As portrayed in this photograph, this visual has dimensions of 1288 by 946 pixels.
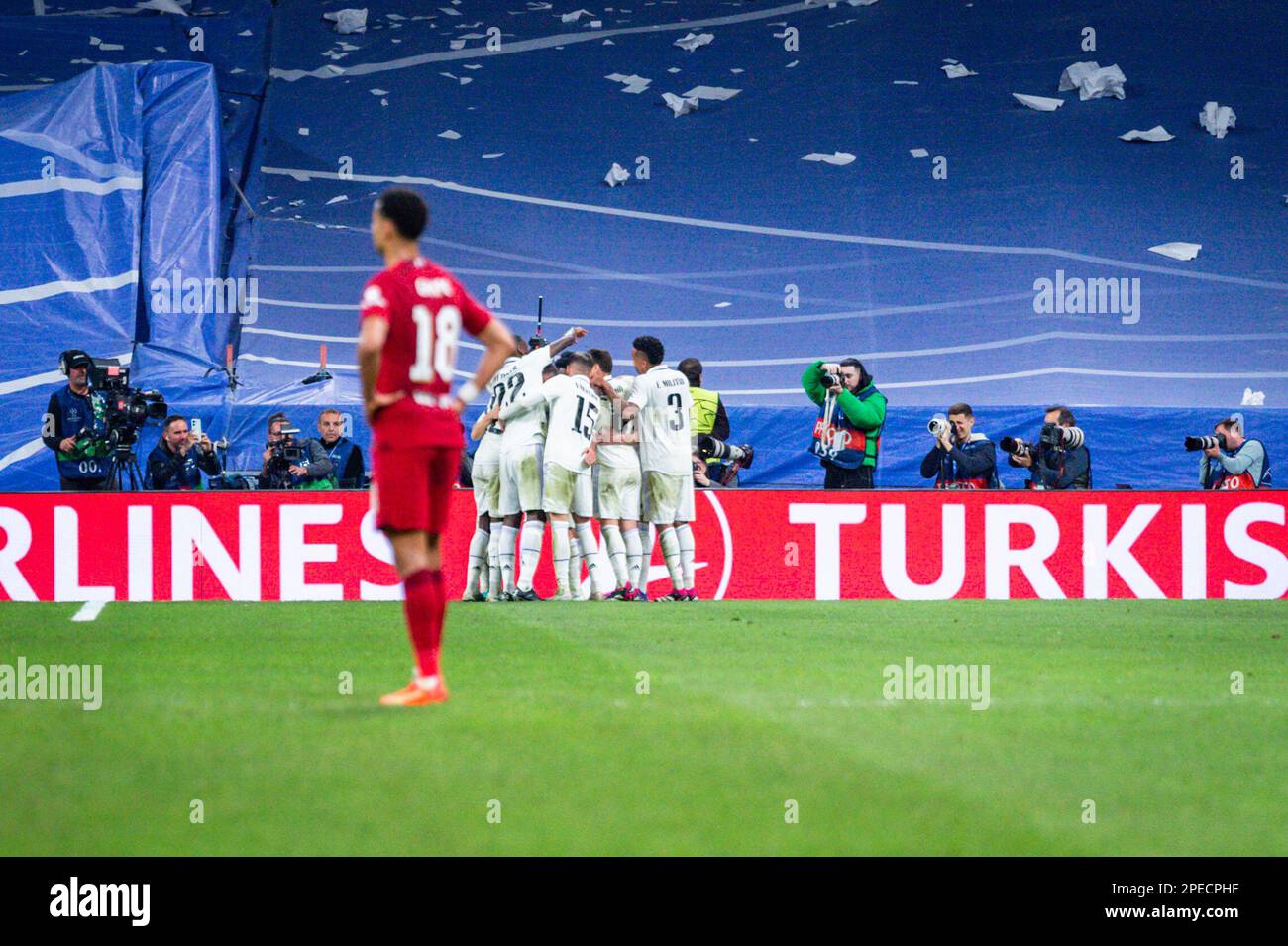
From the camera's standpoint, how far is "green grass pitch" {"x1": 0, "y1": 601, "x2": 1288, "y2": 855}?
461cm

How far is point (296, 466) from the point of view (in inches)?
653

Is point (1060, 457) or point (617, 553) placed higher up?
point (1060, 457)

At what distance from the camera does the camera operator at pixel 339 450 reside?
16688mm

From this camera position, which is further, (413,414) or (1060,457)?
(1060,457)

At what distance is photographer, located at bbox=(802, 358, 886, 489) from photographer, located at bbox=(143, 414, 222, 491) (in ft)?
19.4

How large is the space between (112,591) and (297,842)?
11.6m

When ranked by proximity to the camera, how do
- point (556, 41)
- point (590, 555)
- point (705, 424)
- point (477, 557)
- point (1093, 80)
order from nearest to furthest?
point (590, 555) → point (477, 557) → point (705, 424) → point (1093, 80) → point (556, 41)

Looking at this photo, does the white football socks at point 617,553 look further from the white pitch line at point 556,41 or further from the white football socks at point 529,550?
the white pitch line at point 556,41

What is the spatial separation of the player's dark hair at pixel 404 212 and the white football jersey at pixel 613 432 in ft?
25.6

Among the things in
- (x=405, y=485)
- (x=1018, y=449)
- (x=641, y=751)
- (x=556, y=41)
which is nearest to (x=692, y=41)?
(x=556, y=41)

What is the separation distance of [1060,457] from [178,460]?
871 cm

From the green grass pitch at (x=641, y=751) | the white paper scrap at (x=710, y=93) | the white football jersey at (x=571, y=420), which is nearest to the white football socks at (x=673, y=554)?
the white football jersey at (x=571, y=420)

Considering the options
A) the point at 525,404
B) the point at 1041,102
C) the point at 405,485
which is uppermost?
the point at 1041,102

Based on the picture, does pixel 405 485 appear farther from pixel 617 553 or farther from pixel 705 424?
pixel 705 424
